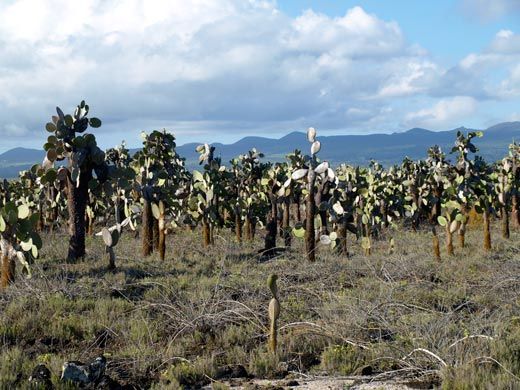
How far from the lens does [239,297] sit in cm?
905

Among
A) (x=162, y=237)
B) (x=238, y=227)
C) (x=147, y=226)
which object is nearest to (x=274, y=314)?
(x=162, y=237)

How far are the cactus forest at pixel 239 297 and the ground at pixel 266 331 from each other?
24mm

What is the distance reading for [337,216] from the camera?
1594 cm

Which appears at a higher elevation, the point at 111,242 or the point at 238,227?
the point at 111,242

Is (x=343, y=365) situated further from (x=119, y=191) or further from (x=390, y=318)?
(x=119, y=191)

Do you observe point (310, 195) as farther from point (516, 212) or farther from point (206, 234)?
point (516, 212)

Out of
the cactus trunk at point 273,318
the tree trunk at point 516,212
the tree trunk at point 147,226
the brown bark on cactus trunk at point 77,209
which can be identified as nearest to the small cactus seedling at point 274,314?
the cactus trunk at point 273,318

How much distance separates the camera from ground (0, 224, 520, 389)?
579cm

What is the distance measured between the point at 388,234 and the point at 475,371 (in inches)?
746

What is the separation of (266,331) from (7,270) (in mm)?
5459

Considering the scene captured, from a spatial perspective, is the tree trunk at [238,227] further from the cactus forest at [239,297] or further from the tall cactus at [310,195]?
the tall cactus at [310,195]

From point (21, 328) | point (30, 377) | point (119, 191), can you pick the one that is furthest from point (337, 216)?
point (30, 377)

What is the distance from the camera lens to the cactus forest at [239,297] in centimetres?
600

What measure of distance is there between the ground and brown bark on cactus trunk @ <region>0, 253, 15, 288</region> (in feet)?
1.53
